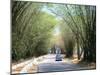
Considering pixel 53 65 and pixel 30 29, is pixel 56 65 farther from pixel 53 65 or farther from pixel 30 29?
pixel 30 29

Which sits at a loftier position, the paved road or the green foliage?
the green foliage

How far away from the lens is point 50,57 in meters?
2.30

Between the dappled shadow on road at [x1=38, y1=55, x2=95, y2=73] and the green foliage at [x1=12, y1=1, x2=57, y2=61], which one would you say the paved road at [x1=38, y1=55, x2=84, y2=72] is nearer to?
the dappled shadow on road at [x1=38, y1=55, x2=95, y2=73]

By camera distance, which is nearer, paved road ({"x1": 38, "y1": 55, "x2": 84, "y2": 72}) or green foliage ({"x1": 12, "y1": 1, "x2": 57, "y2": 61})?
green foliage ({"x1": 12, "y1": 1, "x2": 57, "y2": 61})

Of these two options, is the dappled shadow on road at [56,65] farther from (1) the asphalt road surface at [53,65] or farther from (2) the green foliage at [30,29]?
(2) the green foliage at [30,29]

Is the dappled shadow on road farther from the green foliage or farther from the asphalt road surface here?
the green foliage

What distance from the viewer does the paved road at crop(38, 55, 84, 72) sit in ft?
7.47

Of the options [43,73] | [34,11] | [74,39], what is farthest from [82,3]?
[43,73]

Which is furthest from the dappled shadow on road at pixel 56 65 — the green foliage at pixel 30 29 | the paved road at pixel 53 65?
the green foliage at pixel 30 29

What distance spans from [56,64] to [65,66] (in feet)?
0.38

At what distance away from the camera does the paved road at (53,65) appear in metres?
2.28

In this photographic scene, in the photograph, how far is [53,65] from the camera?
7.59 ft

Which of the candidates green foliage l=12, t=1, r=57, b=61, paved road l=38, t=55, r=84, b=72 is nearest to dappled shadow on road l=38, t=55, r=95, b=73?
paved road l=38, t=55, r=84, b=72

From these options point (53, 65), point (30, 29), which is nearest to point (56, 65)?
point (53, 65)
